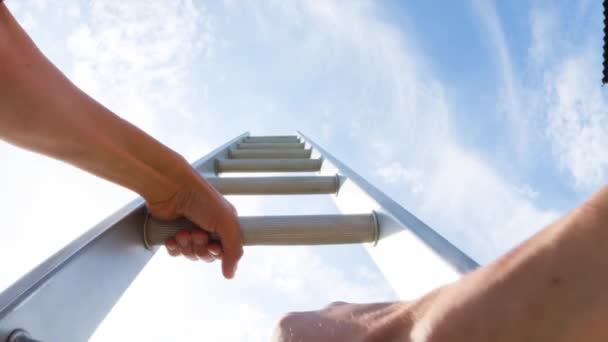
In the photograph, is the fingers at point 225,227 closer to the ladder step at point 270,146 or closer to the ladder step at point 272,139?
the ladder step at point 270,146

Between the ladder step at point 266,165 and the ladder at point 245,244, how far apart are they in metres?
0.42

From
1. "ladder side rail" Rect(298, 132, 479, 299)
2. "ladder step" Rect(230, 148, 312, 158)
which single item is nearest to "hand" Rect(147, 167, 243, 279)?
"ladder side rail" Rect(298, 132, 479, 299)

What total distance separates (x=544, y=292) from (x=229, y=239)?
1009 mm

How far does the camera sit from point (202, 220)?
4.47 feet

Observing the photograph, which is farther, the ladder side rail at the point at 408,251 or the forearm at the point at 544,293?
the ladder side rail at the point at 408,251

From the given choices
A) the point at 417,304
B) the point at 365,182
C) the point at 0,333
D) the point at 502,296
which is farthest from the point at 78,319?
the point at 365,182

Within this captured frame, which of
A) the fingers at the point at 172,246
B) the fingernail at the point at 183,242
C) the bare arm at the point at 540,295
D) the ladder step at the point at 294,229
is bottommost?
the fingers at the point at 172,246

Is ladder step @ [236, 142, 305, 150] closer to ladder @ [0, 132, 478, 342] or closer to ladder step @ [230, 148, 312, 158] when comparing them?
ladder step @ [230, 148, 312, 158]

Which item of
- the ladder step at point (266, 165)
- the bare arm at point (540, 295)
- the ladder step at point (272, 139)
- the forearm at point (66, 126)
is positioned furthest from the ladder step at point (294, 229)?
the ladder step at point (272, 139)

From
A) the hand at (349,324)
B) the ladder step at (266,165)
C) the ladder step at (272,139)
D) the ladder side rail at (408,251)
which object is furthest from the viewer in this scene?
the ladder step at (272,139)

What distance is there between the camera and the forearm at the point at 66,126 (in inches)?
39.7

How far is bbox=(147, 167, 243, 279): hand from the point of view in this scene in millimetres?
1343

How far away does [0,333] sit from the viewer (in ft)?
2.42

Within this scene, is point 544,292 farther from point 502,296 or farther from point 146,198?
point 146,198
